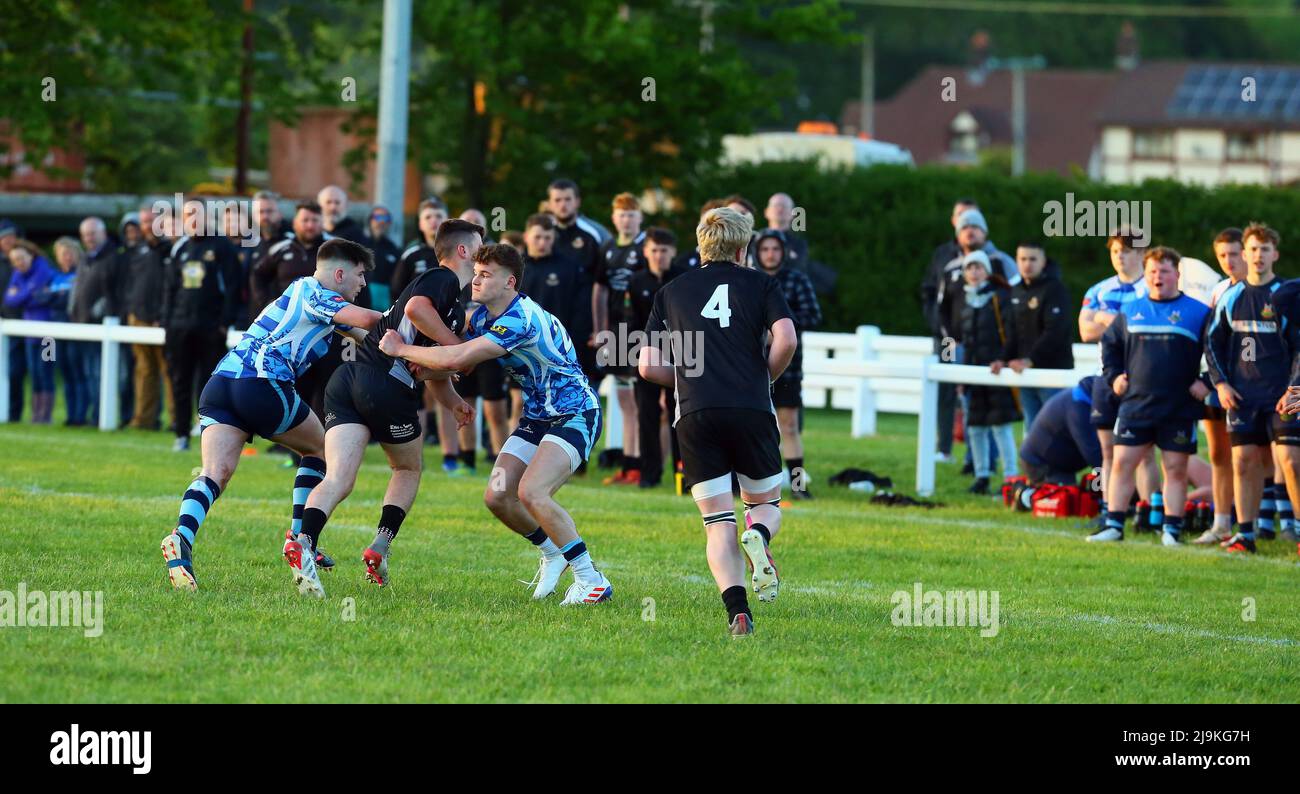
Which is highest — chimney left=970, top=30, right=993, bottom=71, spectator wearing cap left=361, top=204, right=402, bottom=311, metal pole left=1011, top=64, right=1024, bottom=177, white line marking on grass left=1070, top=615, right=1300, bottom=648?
chimney left=970, top=30, right=993, bottom=71

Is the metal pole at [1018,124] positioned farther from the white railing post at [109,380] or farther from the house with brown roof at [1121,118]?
the white railing post at [109,380]

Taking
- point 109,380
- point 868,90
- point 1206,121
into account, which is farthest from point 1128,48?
point 109,380

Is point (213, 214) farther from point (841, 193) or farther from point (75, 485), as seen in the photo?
point (841, 193)

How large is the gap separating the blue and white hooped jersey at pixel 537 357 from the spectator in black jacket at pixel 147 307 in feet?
35.1

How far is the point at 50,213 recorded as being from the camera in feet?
98.8

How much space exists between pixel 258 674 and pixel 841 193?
21449mm

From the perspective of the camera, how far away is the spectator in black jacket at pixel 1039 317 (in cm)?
1480

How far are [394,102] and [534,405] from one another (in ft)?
39.9

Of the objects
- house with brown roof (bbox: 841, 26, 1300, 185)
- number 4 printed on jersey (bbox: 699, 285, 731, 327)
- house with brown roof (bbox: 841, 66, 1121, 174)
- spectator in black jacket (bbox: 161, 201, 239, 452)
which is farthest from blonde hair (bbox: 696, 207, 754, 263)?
house with brown roof (bbox: 841, 66, 1121, 174)

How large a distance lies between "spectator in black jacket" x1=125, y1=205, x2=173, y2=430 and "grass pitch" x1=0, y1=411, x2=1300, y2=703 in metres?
5.12

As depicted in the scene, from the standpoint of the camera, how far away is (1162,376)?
40.3 ft

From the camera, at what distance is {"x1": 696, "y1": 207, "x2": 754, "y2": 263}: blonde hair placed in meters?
8.38

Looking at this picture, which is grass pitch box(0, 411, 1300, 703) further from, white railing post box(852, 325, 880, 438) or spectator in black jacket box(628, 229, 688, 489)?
white railing post box(852, 325, 880, 438)
